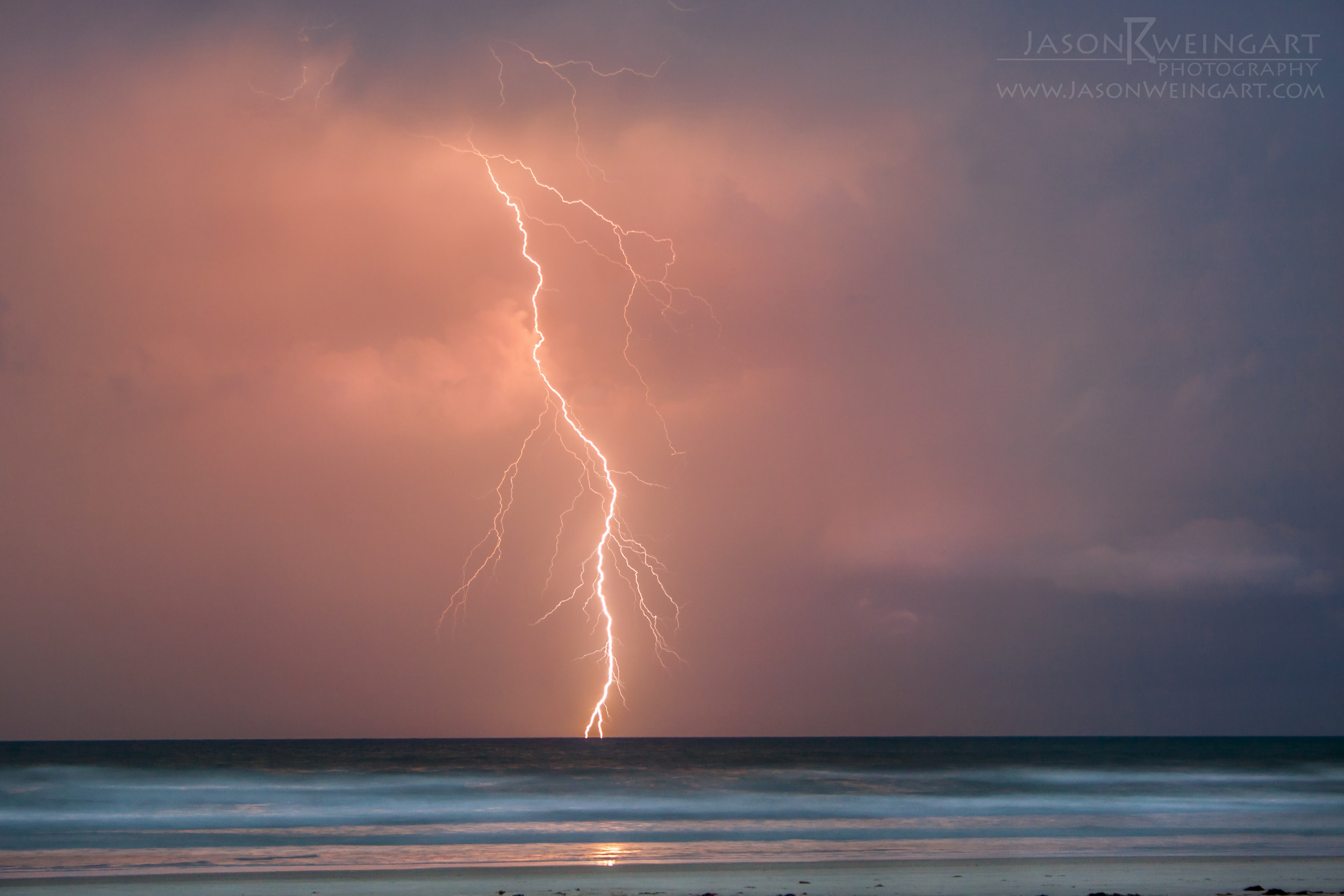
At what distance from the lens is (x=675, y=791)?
21047mm

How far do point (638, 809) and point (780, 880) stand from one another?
28.3ft

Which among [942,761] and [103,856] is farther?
[942,761]

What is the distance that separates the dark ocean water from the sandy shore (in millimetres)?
834

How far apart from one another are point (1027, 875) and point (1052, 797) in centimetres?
1266

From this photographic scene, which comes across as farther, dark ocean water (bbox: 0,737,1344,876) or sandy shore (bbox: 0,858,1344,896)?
dark ocean water (bbox: 0,737,1344,876)

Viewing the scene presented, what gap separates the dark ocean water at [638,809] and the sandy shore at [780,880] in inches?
32.8

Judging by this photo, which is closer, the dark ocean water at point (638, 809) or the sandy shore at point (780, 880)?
the sandy shore at point (780, 880)

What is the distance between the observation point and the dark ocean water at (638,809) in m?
11.8

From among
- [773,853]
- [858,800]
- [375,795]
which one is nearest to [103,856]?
[773,853]

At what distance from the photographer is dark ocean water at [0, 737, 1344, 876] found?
1183 cm

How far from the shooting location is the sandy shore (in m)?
8.61

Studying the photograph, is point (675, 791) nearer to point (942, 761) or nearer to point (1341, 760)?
point (942, 761)

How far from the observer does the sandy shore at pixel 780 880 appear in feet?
28.2

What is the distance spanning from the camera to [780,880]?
919 centimetres
